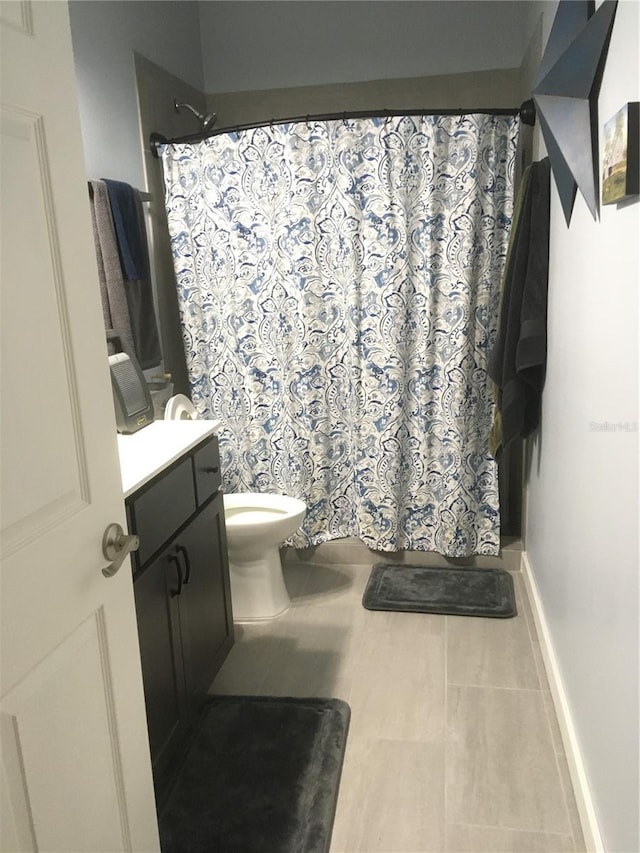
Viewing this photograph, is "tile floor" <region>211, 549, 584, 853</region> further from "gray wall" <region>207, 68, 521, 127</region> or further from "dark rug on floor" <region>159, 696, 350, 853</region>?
"gray wall" <region>207, 68, 521, 127</region>

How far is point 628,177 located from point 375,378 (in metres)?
1.71

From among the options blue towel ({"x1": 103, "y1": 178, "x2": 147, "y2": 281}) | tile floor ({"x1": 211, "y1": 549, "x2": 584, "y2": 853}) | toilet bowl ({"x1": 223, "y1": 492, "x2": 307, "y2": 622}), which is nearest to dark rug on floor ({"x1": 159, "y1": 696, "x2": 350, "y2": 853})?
tile floor ({"x1": 211, "y1": 549, "x2": 584, "y2": 853})

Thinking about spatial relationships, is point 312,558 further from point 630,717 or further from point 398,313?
point 630,717

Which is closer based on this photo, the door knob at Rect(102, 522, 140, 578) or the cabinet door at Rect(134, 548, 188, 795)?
the door knob at Rect(102, 522, 140, 578)

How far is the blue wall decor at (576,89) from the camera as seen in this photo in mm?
1562

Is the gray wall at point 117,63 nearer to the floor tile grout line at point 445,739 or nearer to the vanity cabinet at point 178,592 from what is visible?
the vanity cabinet at point 178,592

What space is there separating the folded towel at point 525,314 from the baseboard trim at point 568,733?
0.67 m

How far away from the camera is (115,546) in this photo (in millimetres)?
1223

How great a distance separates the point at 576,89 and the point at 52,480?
1.49 metres

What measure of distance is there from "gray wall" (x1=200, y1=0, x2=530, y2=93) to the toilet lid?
174 centimetres

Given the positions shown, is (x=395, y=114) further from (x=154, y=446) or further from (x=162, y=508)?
(x=162, y=508)

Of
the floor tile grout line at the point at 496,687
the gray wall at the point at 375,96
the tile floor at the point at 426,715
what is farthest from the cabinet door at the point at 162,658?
the gray wall at the point at 375,96

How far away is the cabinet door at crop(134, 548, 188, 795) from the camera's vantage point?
1765 millimetres

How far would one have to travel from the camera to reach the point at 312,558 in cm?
326
